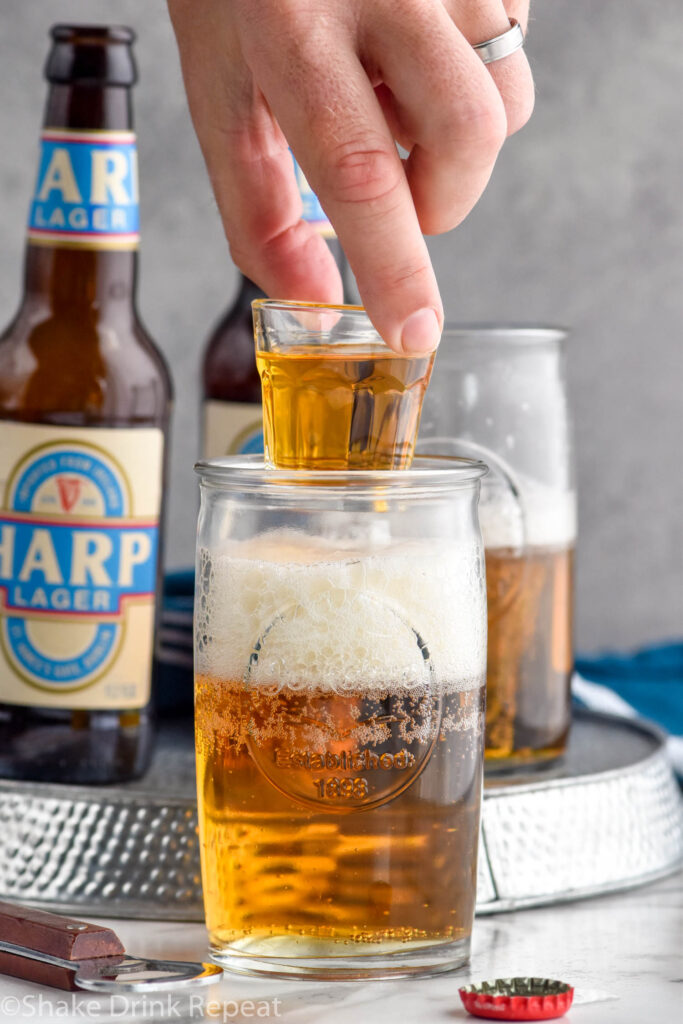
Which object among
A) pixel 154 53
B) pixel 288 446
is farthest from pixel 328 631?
pixel 154 53

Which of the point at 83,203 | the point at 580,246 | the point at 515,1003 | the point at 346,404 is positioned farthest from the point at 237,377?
the point at 580,246

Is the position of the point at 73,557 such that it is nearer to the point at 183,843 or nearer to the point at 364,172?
the point at 183,843

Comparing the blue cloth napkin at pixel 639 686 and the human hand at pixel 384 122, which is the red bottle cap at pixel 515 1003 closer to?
the human hand at pixel 384 122

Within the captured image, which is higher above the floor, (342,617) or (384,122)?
(384,122)

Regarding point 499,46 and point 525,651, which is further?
point 525,651

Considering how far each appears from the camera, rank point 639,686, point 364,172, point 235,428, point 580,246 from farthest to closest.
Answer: point 580,246
point 639,686
point 235,428
point 364,172

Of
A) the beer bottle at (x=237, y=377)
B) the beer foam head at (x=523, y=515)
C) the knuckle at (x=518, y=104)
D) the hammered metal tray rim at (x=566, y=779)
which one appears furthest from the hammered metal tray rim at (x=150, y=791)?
the knuckle at (x=518, y=104)

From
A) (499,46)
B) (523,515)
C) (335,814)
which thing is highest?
(499,46)
